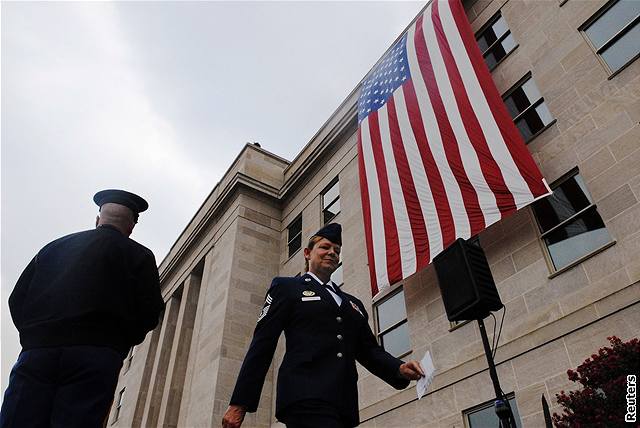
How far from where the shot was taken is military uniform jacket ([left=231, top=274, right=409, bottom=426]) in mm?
3248

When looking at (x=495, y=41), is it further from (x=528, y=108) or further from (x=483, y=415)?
(x=483, y=415)

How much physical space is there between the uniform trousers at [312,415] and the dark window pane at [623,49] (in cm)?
950

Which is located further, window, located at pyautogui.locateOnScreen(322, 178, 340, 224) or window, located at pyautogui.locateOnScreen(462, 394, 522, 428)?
window, located at pyautogui.locateOnScreen(322, 178, 340, 224)

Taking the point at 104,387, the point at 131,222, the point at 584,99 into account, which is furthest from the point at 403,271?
the point at 104,387

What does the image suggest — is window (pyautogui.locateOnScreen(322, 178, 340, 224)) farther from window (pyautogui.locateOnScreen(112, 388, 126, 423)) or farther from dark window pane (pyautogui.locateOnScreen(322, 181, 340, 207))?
window (pyautogui.locateOnScreen(112, 388, 126, 423))

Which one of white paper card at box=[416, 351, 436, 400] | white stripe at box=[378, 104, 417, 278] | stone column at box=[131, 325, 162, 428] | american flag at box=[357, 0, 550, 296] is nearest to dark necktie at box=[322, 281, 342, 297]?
white paper card at box=[416, 351, 436, 400]

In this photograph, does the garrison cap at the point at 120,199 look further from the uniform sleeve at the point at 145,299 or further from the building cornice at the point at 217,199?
the building cornice at the point at 217,199

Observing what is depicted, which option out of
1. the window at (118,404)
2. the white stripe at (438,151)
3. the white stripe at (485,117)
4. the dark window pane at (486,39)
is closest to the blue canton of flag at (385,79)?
the white stripe at (438,151)

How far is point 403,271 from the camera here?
10.9m

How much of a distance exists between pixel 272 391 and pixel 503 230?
10.2 metres

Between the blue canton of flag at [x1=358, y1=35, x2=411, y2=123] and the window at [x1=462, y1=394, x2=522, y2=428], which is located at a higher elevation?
the blue canton of flag at [x1=358, y1=35, x2=411, y2=123]

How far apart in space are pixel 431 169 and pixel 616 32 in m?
4.51

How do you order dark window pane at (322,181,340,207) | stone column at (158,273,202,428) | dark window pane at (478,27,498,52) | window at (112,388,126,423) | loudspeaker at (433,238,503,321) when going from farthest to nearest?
window at (112,388,126,423) < stone column at (158,273,202,428) < dark window pane at (322,181,340,207) < dark window pane at (478,27,498,52) < loudspeaker at (433,238,503,321)

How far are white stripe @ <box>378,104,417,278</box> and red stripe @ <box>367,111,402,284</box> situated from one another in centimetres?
11
